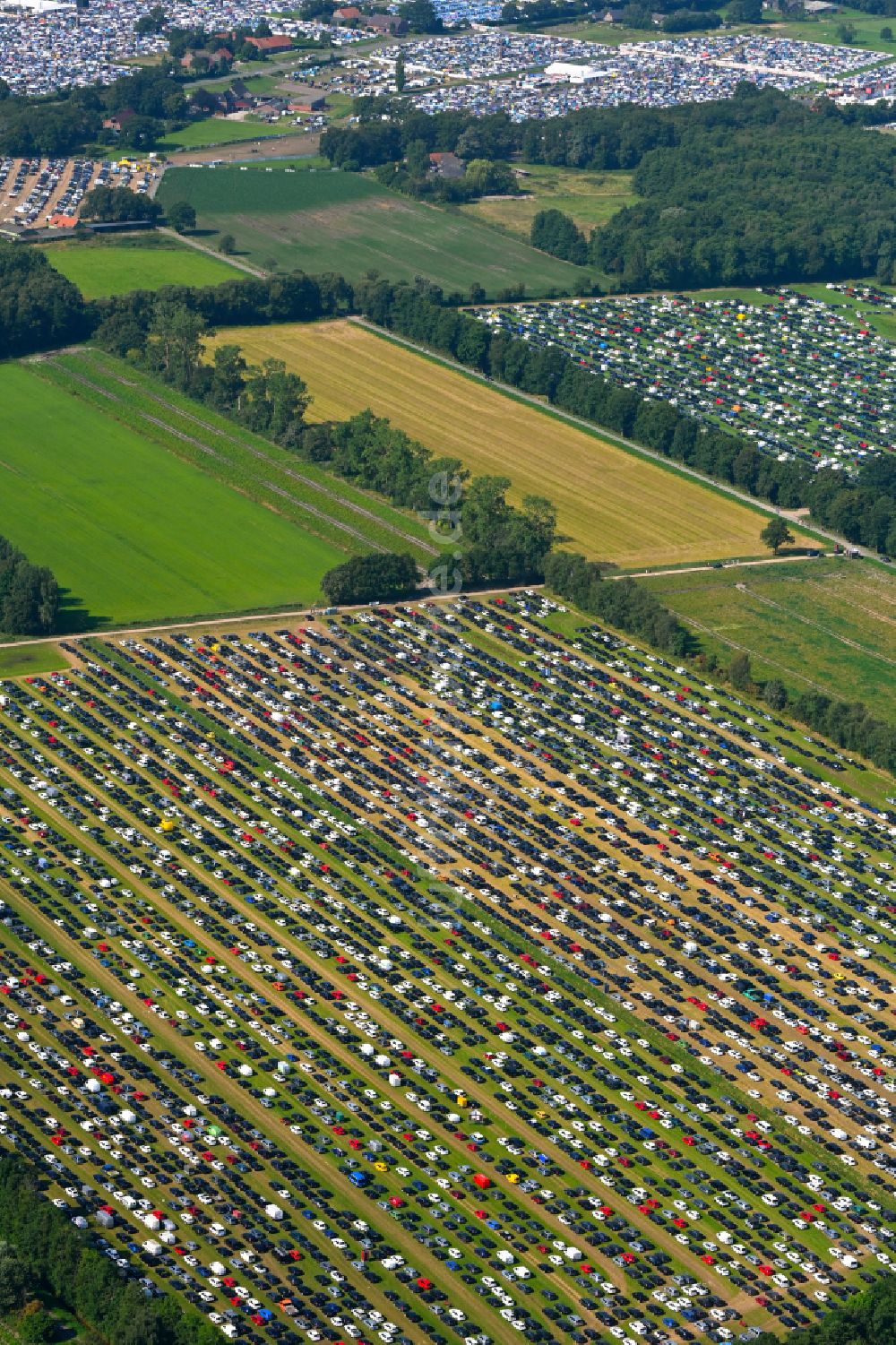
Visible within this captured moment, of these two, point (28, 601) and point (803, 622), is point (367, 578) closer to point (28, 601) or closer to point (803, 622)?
point (28, 601)

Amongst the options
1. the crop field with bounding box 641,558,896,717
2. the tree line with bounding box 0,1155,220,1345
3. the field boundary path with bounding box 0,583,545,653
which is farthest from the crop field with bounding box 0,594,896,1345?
the crop field with bounding box 641,558,896,717

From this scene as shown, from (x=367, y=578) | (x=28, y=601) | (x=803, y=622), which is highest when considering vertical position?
(x=803, y=622)

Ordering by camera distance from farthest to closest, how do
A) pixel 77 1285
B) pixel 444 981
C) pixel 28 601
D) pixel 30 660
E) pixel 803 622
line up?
pixel 803 622 < pixel 28 601 < pixel 30 660 < pixel 444 981 < pixel 77 1285

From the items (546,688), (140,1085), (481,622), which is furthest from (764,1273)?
(481,622)

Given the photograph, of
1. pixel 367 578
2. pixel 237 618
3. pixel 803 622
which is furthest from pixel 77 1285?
pixel 803 622

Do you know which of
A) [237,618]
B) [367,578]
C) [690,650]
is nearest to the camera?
[690,650]

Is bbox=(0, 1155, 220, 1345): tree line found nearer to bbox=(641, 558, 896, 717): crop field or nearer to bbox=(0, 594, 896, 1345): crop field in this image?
bbox=(0, 594, 896, 1345): crop field

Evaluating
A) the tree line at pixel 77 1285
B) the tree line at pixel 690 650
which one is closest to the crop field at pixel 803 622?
the tree line at pixel 690 650

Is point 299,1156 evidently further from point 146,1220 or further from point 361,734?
point 361,734
